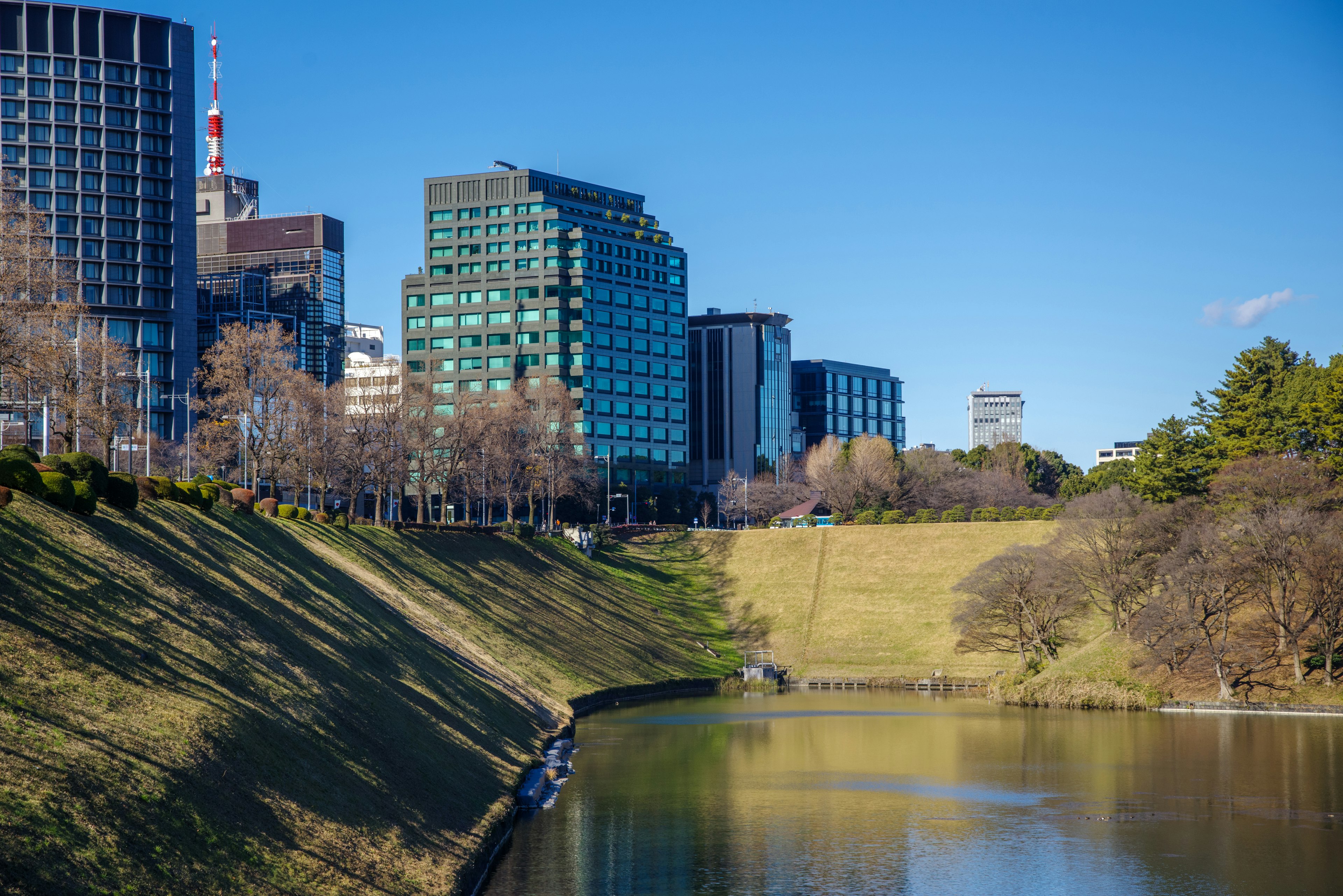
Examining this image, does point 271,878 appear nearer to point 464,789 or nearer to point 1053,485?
point 464,789

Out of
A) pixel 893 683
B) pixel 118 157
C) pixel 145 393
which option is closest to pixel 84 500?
pixel 893 683

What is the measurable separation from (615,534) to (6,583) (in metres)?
116

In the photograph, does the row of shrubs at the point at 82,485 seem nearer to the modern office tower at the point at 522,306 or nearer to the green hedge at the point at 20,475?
the green hedge at the point at 20,475

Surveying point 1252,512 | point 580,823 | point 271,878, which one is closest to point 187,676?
point 271,878

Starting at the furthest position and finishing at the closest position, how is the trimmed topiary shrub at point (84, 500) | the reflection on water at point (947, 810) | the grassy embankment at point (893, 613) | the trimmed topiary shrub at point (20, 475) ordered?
→ the grassy embankment at point (893, 613), the reflection on water at point (947, 810), the trimmed topiary shrub at point (84, 500), the trimmed topiary shrub at point (20, 475)

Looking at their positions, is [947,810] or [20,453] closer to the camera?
[20,453]

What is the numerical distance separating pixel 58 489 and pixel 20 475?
1312mm

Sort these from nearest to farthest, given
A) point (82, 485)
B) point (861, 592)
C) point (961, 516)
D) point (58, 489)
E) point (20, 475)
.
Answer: point (20, 475) → point (58, 489) → point (82, 485) → point (861, 592) → point (961, 516)

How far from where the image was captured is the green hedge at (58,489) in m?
39.7

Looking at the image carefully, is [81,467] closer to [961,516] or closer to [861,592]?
[861,592]

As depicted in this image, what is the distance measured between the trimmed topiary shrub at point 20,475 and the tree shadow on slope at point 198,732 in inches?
33.5

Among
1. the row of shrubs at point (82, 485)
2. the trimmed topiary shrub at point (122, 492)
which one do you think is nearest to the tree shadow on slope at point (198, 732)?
the row of shrubs at point (82, 485)

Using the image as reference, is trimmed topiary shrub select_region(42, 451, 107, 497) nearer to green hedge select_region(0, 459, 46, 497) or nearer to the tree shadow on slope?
the tree shadow on slope

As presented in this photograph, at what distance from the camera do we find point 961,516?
446 feet
